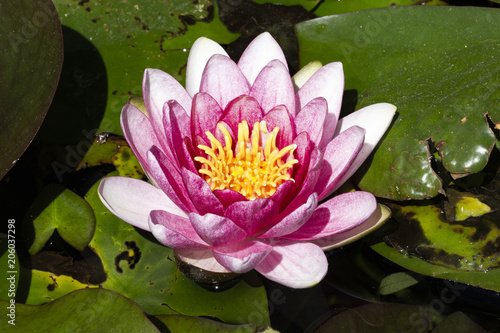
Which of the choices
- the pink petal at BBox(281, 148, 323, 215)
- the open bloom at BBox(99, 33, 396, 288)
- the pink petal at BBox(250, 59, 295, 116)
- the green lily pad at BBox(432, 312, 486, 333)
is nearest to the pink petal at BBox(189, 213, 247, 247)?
the open bloom at BBox(99, 33, 396, 288)

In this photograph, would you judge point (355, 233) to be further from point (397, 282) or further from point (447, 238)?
point (397, 282)

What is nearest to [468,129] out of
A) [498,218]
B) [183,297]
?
[498,218]

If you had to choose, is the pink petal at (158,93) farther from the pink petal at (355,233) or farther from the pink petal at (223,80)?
the pink petal at (355,233)

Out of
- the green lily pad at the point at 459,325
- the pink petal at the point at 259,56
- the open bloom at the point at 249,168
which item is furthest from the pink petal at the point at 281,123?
the green lily pad at the point at 459,325

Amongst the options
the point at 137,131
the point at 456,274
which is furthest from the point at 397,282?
the point at 137,131

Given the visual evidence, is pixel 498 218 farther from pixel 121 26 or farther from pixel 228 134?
pixel 121 26

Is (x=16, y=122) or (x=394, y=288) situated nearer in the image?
(x=16, y=122)
